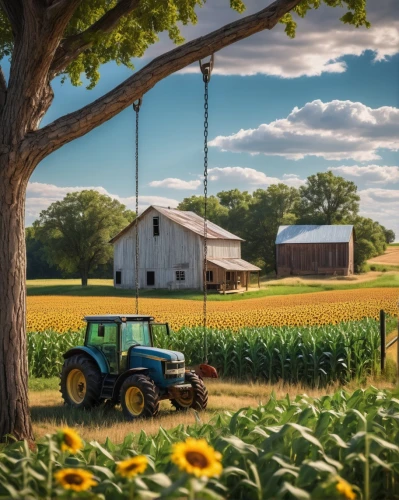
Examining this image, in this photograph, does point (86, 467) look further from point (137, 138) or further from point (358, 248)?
point (358, 248)

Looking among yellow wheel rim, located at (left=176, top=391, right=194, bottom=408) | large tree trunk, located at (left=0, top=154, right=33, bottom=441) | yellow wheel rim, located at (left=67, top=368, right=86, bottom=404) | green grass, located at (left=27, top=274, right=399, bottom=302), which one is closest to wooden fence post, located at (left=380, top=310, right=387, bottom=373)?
yellow wheel rim, located at (left=176, top=391, right=194, bottom=408)

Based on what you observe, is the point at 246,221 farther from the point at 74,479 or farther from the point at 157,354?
the point at 74,479

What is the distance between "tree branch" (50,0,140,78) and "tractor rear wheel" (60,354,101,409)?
4571mm

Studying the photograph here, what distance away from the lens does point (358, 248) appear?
56.1 m

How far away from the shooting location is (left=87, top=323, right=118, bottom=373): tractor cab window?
11.1 metres

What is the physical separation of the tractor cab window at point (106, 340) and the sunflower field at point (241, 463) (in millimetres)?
4511

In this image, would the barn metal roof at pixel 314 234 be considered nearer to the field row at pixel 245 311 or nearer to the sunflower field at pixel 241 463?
the field row at pixel 245 311

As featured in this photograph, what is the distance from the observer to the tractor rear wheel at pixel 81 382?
11.4 metres

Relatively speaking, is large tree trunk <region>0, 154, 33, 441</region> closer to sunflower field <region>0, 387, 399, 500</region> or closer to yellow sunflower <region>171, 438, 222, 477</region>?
sunflower field <region>0, 387, 399, 500</region>

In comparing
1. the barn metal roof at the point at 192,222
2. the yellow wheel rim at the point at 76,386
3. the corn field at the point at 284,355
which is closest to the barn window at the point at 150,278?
the barn metal roof at the point at 192,222

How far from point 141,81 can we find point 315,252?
43517 millimetres

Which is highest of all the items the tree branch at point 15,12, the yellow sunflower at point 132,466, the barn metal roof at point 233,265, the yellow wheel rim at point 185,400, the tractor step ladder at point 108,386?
the tree branch at point 15,12

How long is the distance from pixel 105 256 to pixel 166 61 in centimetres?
4880

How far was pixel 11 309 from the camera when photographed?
8.61 meters
